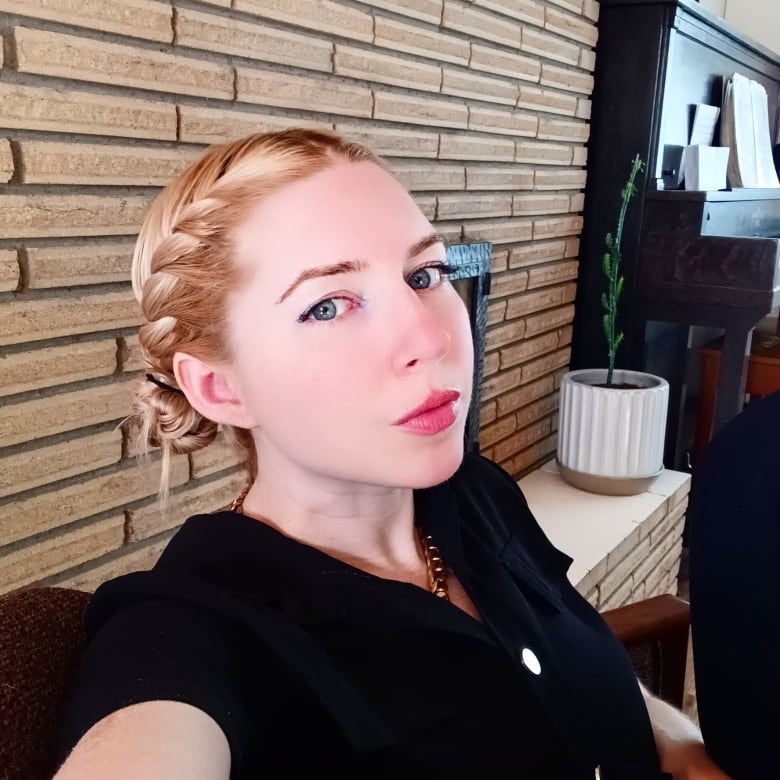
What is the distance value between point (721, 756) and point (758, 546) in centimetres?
25

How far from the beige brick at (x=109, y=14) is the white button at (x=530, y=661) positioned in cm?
90

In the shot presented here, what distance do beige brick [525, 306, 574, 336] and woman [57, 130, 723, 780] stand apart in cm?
163

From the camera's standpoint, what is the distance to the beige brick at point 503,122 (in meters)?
2.00

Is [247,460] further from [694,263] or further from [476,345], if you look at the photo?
[694,263]

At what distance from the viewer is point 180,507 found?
1.35 metres

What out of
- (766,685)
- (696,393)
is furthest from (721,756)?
(696,393)

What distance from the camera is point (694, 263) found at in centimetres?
246

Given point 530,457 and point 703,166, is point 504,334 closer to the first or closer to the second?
point 530,457

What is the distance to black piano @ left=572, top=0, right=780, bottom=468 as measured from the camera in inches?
94.7

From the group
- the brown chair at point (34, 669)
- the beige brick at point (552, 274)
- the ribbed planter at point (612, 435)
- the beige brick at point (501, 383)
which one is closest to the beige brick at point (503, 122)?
the beige brick at point (552, 274)

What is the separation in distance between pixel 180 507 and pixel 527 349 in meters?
1.33

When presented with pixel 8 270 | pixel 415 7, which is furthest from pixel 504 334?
pixel 8 270

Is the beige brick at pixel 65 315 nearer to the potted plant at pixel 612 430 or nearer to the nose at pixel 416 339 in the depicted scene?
the nose at pixel 416 339

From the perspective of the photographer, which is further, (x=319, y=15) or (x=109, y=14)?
(x=319, y=15)
